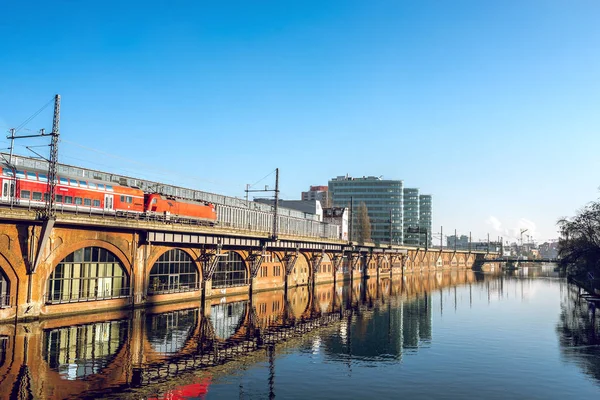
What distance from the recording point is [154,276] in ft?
212

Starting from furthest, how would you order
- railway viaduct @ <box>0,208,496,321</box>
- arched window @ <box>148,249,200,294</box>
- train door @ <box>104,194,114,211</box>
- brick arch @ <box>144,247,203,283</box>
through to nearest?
arched window @ <box>148,249,200,294</box>, brick arch @ <box>144,247,203,283</box>, train door @ <box>104,194,114,211</box>, railway viaduct @ <box>0,208,496,321</box>

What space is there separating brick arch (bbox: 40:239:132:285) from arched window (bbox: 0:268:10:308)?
12.5ft

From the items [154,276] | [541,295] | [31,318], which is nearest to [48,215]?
[31,318]

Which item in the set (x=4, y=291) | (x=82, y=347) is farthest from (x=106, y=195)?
(x=82, y=347)

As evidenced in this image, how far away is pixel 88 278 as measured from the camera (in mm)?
54469

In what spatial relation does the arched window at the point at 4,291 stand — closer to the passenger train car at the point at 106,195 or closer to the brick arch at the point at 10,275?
the brick arch at the point at 10,275

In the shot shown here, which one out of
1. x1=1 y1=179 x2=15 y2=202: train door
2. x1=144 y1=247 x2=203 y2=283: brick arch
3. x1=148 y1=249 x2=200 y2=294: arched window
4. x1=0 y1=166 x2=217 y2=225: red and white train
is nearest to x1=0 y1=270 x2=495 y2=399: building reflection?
x1=148 y1=249 x2=200 y2=294: arched window

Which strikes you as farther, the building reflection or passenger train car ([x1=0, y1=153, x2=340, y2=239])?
passenger train car ([x1=0, y1=153, x2=340, y2=239])

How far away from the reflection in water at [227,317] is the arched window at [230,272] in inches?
257

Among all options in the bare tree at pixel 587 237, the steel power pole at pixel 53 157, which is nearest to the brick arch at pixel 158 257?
the steel power pole at pixel 53 157

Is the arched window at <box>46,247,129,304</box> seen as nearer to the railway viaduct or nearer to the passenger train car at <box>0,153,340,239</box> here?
the railway viaduct

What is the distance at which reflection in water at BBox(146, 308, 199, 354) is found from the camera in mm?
41550

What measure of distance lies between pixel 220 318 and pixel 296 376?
25.3m

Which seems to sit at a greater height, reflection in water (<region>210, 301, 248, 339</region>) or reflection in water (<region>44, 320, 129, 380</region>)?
reflection in water (<region>44, 320, 129, 380</region>)
